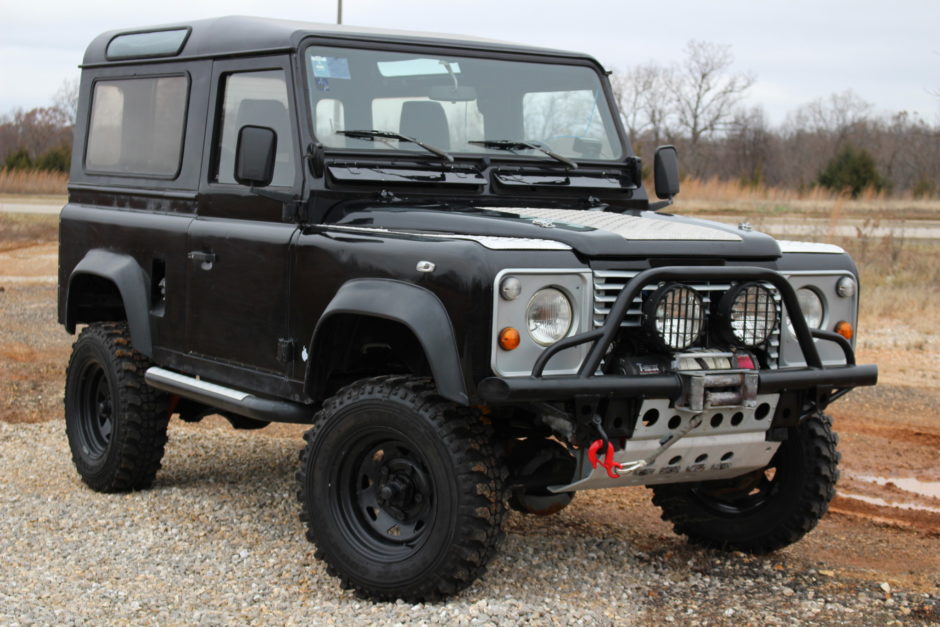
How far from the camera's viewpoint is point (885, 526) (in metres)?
6.37

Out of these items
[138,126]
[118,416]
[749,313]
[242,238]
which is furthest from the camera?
[138,126]

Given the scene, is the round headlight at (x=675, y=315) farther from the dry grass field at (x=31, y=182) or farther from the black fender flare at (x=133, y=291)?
the dry grass field at (x=31, y=182)

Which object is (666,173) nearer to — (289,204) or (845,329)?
(845,329)

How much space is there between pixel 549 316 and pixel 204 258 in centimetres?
211

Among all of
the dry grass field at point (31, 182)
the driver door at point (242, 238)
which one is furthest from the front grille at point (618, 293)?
the dry grass field at point (31, 182)

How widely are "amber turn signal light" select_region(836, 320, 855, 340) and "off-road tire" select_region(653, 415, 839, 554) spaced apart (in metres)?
0.41

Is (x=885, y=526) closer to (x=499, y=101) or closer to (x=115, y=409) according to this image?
(x=499, y=101)

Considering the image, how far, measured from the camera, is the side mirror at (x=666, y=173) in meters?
6.32

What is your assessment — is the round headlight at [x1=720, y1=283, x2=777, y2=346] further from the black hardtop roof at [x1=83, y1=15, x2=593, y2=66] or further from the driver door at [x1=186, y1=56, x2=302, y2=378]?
the black hardtop roof at [x1=83, y1=15, x2=593, y2=66]

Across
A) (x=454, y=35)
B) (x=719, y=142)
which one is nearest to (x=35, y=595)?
(x=454, y=35)

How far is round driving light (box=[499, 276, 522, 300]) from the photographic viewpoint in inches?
167

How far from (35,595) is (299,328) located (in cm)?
148

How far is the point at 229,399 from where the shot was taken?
18.2 ft

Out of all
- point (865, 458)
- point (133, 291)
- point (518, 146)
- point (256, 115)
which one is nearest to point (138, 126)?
point (133, 291)
